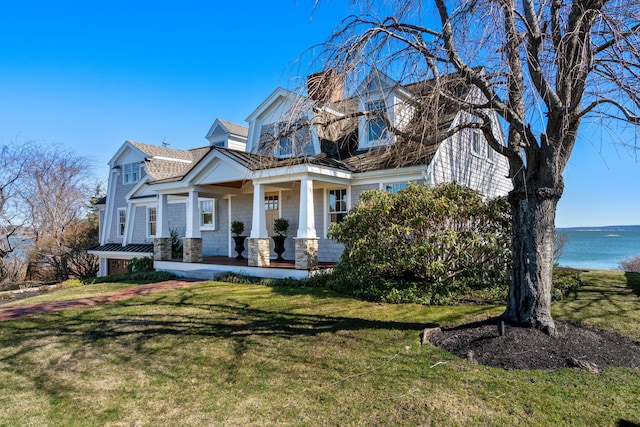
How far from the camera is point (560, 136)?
503cm

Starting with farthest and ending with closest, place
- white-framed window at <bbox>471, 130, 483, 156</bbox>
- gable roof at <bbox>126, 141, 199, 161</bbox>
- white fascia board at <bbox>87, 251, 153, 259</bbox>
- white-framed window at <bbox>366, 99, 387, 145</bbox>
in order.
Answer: gable roof at <bbox>126, 141, 199, 161</bbox> < white fascia board at <bbox>87, 251, 153, 259</bbox> < white-framed window at <bbox>471, 130, 483, 156</bbox> < white-framed window at <bbox>366, 99, 387, 145</bbox>

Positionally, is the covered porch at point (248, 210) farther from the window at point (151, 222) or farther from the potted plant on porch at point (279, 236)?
the window at point (151, 222)

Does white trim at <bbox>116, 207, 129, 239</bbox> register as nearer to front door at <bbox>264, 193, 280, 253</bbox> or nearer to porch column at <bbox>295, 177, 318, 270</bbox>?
front door at <bbox>264, 193, 280, 253</bbox>

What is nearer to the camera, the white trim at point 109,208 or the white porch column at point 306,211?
the white porch column at point 306,211

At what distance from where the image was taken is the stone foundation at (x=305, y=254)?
1091 centimetres

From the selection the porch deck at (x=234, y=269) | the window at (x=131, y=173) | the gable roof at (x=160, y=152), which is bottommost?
the porch deck at (x=234, y=269)

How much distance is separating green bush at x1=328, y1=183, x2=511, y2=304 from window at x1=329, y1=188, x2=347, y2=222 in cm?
348

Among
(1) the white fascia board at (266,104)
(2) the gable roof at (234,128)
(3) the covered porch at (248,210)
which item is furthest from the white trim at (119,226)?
(1) the white fascia board at (266,104)

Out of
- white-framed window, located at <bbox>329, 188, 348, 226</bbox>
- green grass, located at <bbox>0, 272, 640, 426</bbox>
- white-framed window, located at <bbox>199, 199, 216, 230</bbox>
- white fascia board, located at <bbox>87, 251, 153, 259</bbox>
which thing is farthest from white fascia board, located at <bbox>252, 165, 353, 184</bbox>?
white fascia board, located at <bbox>87, 251, 153, 259</bbox>

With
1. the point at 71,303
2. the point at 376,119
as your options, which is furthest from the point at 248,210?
the point at 376,119

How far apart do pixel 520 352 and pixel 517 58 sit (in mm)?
3612

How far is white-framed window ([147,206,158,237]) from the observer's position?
19.3m

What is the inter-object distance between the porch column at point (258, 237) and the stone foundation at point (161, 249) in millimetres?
4800

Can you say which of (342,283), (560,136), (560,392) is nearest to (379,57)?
(560,136)
